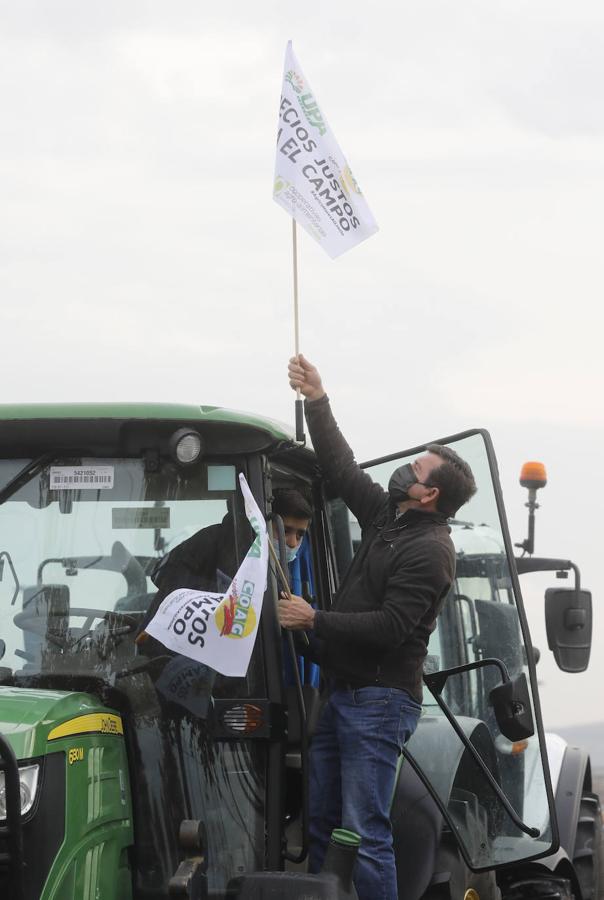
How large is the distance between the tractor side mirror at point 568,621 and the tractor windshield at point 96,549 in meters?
2.01

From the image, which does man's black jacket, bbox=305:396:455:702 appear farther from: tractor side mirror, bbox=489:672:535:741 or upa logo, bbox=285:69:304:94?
upa logo, bbox=285:69:304:94

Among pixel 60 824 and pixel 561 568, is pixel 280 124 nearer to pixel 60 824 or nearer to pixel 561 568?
pixel 561 568

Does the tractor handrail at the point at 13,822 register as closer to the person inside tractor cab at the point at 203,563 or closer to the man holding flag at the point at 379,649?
the person inside tractor cab at the point at 203,563

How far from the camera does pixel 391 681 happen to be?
4645mm

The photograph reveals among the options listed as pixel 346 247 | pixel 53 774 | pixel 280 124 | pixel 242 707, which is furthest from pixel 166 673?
pixel 280 124

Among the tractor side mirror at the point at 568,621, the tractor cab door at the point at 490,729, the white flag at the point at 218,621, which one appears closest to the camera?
the white flag at the point at 218,621

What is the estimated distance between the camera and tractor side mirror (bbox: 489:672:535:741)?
4.86 meters

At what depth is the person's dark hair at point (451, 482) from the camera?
4.87m

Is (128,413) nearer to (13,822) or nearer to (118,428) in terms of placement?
(118,428)

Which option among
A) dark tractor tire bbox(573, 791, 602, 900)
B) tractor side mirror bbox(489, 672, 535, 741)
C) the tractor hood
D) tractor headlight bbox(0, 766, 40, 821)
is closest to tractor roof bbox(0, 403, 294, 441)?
the tractor hood

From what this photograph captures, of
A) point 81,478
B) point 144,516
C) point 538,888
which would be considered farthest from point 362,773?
point 538,888

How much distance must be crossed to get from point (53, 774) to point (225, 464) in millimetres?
1164

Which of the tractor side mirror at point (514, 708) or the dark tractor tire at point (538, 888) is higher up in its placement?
the tractor side mirror at point (514, 708)

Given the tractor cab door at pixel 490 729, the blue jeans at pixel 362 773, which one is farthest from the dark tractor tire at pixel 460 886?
the blue jeans at pixel 362 773
